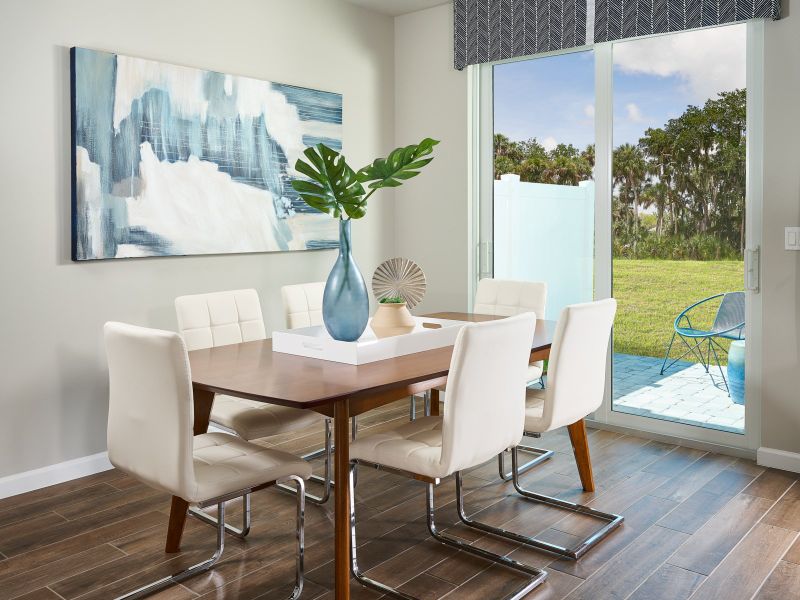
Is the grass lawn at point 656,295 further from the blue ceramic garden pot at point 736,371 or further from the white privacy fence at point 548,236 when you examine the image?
the white privacy fence at point 548,236

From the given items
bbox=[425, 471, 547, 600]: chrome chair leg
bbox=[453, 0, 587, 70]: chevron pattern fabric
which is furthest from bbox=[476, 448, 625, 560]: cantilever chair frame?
bbox=[453, 0, 587, 70]: chevron pattern fabric

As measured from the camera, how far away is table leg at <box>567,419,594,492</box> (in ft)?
10.8

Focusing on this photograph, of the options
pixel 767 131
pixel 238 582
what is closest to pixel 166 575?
pixel 238 582

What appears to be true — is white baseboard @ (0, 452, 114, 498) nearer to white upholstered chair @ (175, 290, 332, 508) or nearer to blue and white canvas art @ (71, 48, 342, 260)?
white upholstered chair @ (175, 290, 332, 508)

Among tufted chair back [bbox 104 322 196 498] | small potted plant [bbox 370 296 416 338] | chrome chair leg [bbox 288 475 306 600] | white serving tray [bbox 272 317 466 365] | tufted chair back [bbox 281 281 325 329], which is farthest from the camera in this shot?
tufted chair back [bbox 281 281 325 329]

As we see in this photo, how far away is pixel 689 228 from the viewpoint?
4.13m

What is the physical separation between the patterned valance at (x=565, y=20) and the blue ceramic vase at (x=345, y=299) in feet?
7.53

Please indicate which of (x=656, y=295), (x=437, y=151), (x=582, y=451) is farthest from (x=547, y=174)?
(x=582, y=451)

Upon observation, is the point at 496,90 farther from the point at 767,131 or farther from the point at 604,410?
the point at 604,410

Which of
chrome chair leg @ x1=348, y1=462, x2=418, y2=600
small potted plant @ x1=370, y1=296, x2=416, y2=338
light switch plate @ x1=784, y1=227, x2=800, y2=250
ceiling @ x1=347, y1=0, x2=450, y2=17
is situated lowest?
chrome chair leg @ x1=348, y1=462, x2=418, y2=600

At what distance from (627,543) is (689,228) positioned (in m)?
1.98

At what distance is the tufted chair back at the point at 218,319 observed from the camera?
328 cm

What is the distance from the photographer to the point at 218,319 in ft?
11.2

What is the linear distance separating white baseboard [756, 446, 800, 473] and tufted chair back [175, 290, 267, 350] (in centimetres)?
258
